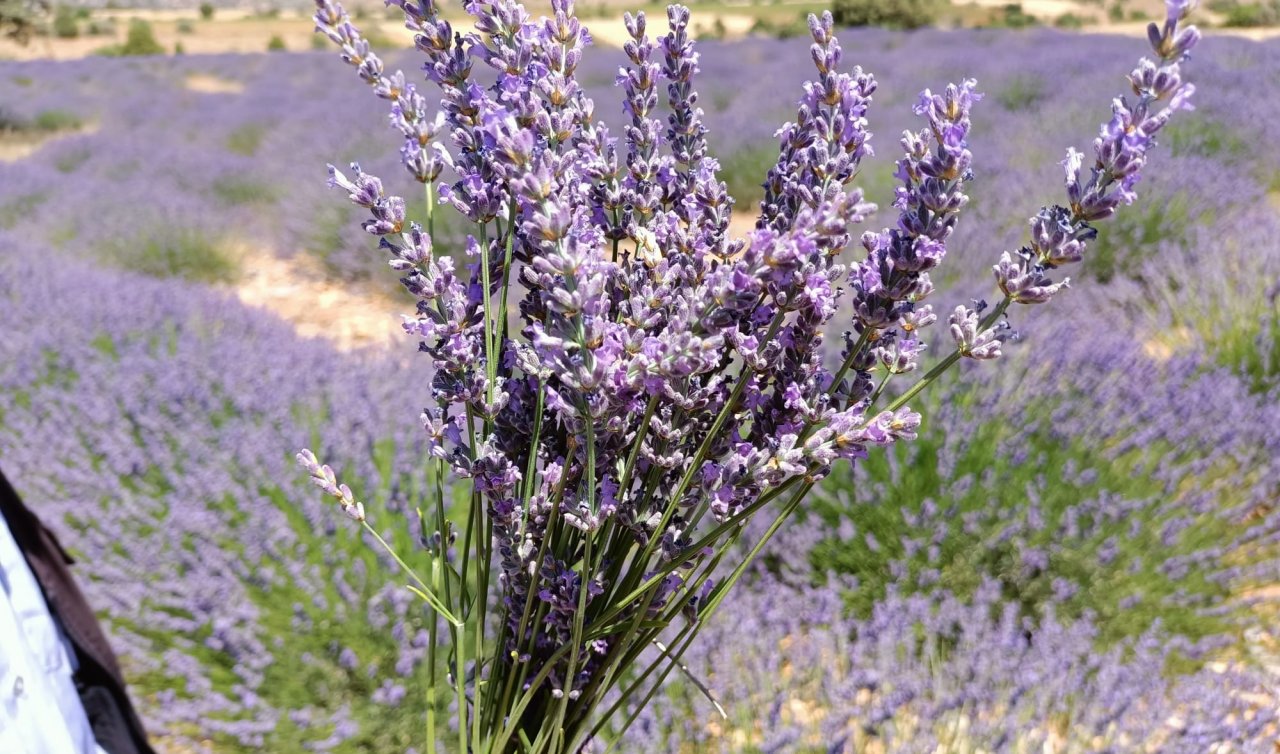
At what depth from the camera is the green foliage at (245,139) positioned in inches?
372

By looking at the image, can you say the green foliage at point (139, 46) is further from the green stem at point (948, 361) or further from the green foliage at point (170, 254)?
the green stem at point (948, 361)

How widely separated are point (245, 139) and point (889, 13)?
13.0 metres

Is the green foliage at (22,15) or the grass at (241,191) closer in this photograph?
the grass at (241,191)

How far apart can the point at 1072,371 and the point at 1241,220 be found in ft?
8.77

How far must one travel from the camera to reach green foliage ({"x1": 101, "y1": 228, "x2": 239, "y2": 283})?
5555 mm

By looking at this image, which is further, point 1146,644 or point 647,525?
point 1146,644

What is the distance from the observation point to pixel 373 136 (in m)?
7.64

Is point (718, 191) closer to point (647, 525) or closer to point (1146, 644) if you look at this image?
point (647, 525)

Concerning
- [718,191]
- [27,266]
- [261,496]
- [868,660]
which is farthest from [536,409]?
[27,266]

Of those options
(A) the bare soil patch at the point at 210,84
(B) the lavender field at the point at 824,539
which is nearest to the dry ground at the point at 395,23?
(A) the bare soil patch at the point at 210,84

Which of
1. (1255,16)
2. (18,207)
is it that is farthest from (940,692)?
(1255,16)

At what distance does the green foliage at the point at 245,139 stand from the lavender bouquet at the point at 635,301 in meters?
9.96

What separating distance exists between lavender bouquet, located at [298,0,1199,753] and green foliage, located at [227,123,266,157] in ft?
32.7

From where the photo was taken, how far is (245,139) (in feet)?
31.1
